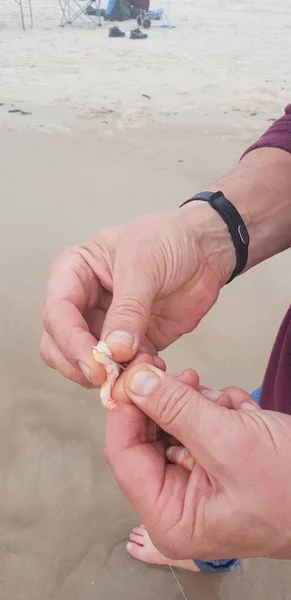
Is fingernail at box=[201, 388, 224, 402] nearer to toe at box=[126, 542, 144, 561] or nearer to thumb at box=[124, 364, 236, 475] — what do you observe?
thumb at box=[124, 364, 236, 475]

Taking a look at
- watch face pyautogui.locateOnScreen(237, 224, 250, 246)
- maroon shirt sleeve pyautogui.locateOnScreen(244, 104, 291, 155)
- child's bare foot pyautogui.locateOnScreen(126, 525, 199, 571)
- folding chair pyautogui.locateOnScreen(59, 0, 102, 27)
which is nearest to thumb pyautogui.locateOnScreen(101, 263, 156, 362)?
watch face pyautogui.locateOnScreen(237, 224, 250, 246)

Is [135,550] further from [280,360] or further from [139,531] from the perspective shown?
[280,360]

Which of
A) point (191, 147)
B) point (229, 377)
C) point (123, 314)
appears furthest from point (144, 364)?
point (191, 147)

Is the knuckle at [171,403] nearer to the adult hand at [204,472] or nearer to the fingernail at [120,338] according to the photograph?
the adult hand at [204,472]

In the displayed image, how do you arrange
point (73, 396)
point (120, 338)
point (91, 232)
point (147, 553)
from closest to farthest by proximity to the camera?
point (120, 338), point (147, 553), point (73, 396), point (91, 232)

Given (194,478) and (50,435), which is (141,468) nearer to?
(194,478)

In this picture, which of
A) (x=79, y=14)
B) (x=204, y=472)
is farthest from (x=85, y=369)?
(x=79, y=14)
